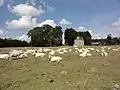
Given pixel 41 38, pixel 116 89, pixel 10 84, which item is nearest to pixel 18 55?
pixel 10 84

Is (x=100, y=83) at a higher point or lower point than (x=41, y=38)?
lower

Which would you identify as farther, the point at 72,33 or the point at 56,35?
the point at 72,33

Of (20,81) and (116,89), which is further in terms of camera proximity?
(20,81)

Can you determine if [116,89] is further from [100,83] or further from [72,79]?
[72,79]

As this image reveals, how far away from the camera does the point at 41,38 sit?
332 ft

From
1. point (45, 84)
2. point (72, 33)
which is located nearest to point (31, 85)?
point (45, 84)

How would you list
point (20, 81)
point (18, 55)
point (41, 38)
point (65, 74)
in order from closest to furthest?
point (20, 81) < point (65, 74) < point (18, 55) < point (41, 38)

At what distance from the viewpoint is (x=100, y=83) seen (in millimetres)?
10719

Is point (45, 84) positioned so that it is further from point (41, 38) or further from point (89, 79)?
point (41, 38)

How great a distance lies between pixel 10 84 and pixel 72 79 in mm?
3183

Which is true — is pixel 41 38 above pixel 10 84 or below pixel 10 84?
above

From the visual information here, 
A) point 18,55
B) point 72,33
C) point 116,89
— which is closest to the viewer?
point 116,89

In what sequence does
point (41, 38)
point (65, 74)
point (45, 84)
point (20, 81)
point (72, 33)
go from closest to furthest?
point (45, 84) → point (20, 81) → point (65, 74) → point (41, 38) → point (72, 33)

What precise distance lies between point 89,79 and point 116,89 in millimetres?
2045
